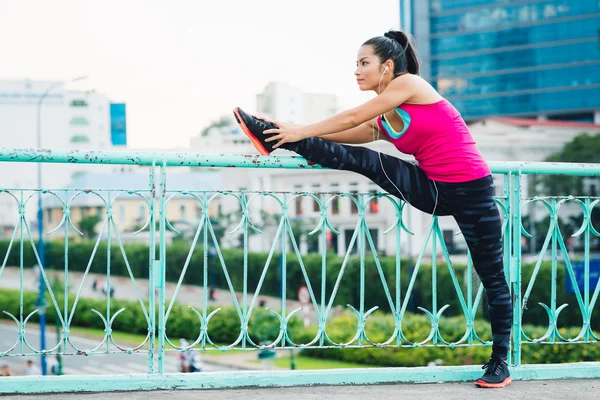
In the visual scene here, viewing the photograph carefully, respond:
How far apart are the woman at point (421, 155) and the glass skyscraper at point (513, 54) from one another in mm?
59144

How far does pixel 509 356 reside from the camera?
3572 millimetres

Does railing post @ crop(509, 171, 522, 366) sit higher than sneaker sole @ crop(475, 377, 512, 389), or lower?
higher

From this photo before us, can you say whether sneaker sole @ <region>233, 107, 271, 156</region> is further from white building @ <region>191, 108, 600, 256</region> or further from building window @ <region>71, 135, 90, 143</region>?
building window @ <region>71, 135, 90, 143</region>

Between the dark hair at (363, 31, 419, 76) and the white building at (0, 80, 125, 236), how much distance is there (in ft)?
216

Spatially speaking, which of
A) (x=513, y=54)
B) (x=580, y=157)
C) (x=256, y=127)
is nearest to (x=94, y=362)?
(x=580, y=157)

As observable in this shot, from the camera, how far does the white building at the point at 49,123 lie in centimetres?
7300

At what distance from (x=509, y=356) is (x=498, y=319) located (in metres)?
0.31

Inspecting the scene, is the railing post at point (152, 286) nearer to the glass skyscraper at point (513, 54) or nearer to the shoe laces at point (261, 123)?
the shoe laces at point (261, 123)

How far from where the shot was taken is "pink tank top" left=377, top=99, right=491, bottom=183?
3.17 meters

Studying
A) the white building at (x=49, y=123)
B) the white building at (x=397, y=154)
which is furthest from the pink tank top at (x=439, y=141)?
the white building at (x=49, y=123)

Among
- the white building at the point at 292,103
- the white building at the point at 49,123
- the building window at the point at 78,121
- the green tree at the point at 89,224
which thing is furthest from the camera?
the building window at the point at 78,121

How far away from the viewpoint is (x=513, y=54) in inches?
2566

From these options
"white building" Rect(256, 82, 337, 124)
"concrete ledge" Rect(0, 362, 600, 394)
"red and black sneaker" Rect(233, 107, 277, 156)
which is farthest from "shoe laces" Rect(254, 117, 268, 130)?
"white building" Rect(256, 82, 337, 124)

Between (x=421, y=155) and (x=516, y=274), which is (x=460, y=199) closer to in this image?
(x=421, y=155)
